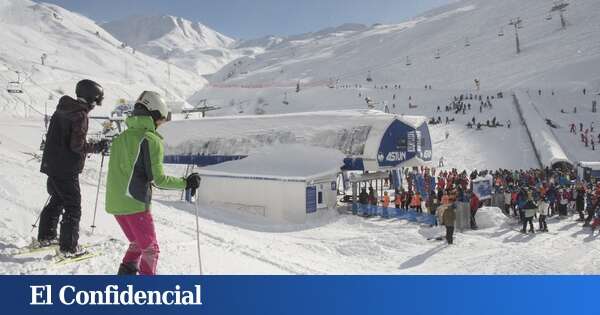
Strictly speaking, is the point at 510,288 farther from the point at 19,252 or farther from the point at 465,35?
the point at 465,35

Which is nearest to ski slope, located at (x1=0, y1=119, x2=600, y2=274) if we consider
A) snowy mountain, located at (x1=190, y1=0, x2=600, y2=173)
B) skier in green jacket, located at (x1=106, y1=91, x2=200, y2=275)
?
skier in green jacket, located at (x1=106, y1=91, x2=200, y2=275)

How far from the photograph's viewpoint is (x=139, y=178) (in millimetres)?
4031

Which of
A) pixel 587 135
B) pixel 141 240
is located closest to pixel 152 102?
pixel 141 240

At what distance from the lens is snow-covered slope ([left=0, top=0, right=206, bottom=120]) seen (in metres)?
63.5

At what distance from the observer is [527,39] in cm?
8306

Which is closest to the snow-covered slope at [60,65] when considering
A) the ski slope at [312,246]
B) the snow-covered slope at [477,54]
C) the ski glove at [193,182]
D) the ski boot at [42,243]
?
the snow-covered slope at [477,54]

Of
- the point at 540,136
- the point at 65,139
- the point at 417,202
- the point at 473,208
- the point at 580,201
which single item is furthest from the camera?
the point at 540,136

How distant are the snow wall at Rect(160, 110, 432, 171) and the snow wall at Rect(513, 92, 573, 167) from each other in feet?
30.8

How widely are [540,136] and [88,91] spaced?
110 feet

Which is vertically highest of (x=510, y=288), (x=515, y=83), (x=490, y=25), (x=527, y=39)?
(x=490, y=25)

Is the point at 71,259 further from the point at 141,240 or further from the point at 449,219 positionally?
the point at 449,219

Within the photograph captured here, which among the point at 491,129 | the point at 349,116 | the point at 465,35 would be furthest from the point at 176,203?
the point at 465,35

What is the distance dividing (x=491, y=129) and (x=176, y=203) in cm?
2807

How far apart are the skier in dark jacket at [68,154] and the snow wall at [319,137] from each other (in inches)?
Result: 606
